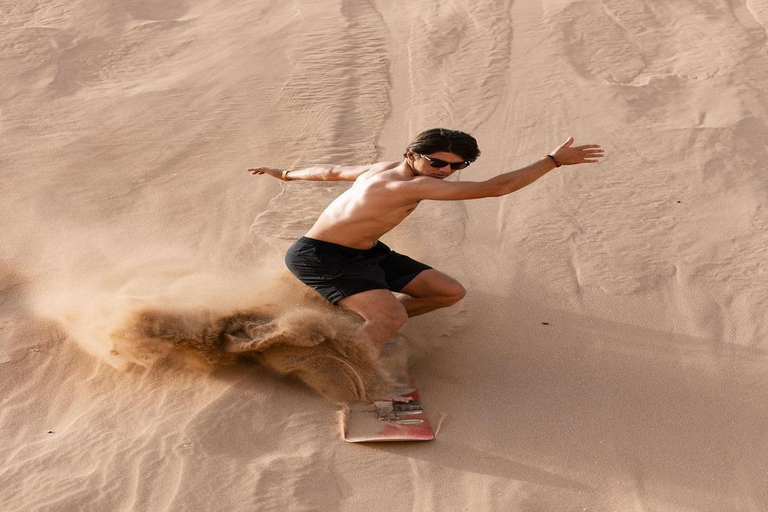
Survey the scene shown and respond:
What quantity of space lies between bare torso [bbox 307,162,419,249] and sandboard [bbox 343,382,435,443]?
2.69 feet

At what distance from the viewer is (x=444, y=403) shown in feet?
13.2

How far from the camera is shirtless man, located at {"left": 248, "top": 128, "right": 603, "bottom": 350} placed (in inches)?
152

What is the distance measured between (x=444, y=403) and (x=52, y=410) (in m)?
1.80

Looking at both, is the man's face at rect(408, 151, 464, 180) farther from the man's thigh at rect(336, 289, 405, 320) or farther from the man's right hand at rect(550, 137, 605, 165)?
the man's thigh at rect(336, 289, 405, 320)

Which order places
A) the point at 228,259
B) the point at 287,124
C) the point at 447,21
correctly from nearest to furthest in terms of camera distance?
1. the point at 228,259
2. the point at 287,124
3. the point at 447,21

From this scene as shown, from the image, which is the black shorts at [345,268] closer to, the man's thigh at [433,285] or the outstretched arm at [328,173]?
the man's thigh at [433,285]

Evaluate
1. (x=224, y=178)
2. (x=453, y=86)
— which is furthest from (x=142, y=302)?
(x=453, y=86)

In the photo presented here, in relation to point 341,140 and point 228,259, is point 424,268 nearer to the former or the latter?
point 228,259

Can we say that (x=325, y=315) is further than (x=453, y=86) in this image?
No

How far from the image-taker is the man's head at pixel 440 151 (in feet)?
13.0

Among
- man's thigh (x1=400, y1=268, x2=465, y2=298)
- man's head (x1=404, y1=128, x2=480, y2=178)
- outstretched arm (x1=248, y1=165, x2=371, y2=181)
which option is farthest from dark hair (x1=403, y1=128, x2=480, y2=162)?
man's thigh (x1=400, y1=268, x2=465, y2=298)

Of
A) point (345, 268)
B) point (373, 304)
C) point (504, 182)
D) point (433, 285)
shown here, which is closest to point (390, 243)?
point (433, 285)

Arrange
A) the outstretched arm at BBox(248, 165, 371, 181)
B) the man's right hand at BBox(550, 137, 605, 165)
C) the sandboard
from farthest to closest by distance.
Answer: the outstretched arm at BBox(248, 165, 371, 181)
the man's right hand at BBox(550, 137, 605, 165)
the sandboard

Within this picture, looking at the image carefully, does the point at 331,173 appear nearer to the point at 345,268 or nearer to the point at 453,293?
the point at 345,268
